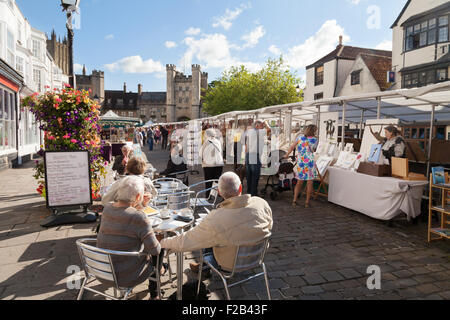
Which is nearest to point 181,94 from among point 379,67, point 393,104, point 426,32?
point 379,67

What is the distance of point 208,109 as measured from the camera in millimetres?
37625

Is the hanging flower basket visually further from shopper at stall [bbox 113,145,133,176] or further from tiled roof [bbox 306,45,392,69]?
tiled roof [bbox 306,45,392,69]

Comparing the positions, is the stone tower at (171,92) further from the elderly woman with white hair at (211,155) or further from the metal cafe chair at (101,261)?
the metal cafe chair at (101,261)

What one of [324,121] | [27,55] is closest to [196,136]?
[324,121]

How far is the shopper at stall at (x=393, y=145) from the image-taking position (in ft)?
19.5

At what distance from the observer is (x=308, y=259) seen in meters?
4.18

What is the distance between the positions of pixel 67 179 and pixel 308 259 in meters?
4.55

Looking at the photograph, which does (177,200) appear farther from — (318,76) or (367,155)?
(318,76)

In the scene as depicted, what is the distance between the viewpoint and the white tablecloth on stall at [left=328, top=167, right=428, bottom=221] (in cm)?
549

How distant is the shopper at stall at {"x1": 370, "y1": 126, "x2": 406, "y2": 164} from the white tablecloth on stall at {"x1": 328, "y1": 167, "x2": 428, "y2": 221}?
0.59 metres

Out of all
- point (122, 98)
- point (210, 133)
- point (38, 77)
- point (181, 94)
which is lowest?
point (210, 133)

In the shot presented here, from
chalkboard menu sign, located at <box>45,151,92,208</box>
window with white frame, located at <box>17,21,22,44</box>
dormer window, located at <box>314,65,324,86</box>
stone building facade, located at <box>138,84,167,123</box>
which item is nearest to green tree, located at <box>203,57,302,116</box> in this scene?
dormer window, located at <box>314,65,324,86</box>
